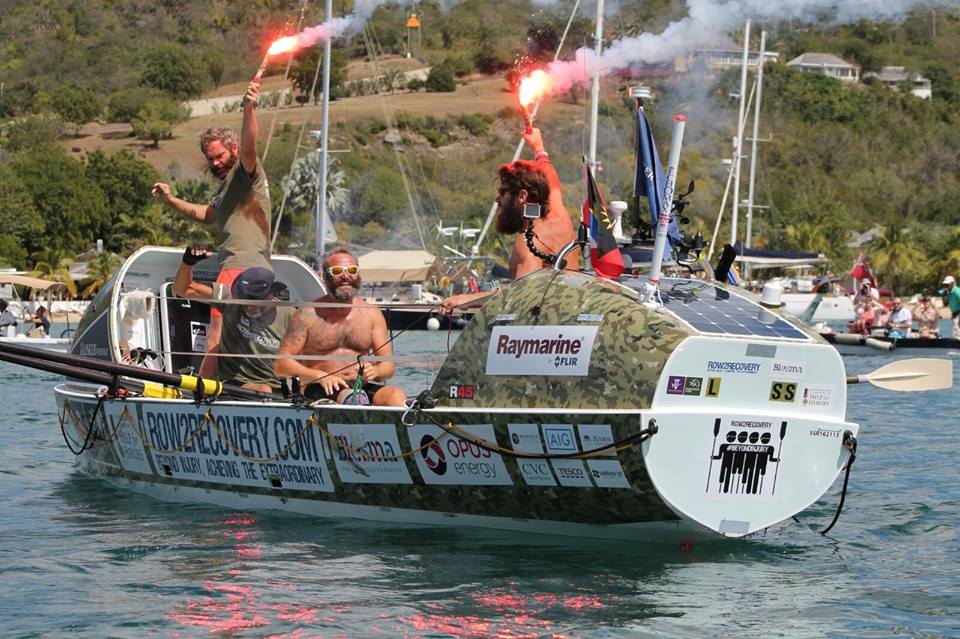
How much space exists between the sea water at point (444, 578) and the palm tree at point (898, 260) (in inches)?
3136

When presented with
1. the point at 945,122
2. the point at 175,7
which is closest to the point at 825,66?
the point at 945,122

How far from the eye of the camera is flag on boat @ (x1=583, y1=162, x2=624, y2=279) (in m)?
10.4

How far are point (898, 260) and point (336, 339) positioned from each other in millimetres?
82675

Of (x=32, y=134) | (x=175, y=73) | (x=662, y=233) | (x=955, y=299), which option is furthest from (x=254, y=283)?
(x=175, y=73)

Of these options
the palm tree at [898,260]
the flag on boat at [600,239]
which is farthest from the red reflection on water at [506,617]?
the palm tree at [898,260]

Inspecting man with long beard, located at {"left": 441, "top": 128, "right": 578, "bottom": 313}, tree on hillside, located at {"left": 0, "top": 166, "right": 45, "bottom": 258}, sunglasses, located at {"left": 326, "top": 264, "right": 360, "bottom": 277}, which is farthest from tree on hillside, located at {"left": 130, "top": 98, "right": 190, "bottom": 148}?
man with long beard, located at {"left": 441, "top": 128, "right": 578, "bottom": 313}

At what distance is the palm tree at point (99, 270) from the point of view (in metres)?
78.4

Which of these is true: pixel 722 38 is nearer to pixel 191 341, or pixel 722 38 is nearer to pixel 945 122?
pixel 191 341

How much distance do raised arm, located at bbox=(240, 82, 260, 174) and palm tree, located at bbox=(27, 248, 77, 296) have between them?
64.6m

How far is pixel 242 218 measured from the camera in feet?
42.9

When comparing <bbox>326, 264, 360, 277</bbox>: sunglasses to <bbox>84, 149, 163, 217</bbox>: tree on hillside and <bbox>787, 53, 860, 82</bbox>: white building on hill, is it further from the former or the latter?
<bbox>787, 53, 860, 82</bbox>: white building on hill

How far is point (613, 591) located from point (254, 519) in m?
3.82

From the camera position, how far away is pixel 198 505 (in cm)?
1285

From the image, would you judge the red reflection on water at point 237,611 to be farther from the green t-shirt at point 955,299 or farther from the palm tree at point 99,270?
the palm tree at point 99,270
